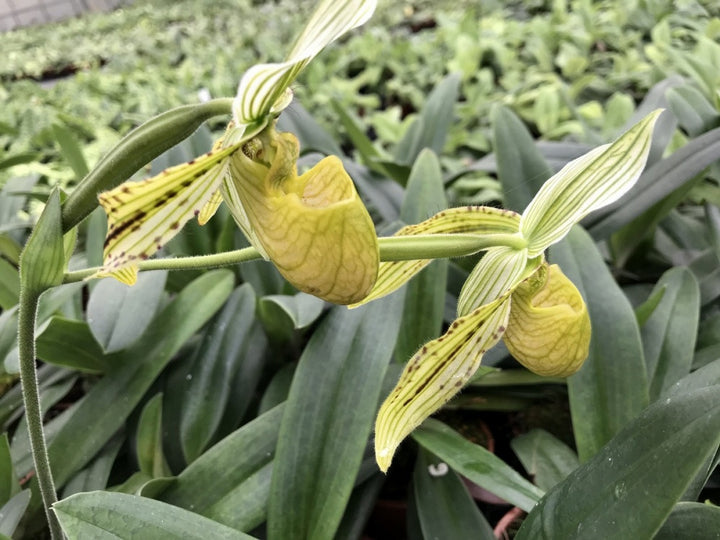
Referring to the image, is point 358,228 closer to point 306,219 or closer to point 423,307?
point 306,219

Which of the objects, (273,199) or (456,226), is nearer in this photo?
(273,199)

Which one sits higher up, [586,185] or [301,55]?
[301,55]

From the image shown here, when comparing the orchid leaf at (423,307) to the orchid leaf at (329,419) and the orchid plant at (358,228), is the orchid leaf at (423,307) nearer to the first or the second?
the orchid leaf at (329,419)

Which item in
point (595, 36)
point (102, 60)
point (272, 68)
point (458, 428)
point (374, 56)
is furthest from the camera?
point (102, 60)

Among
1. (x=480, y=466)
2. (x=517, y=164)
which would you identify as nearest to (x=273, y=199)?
(x=480, y=466)

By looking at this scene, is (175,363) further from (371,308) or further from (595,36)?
(595,36)

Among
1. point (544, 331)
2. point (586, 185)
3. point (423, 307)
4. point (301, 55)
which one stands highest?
point (301, 55)

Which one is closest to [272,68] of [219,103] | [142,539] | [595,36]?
[219,103]
